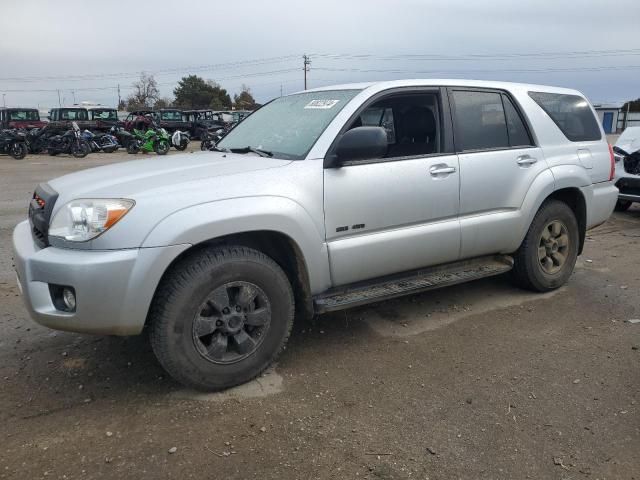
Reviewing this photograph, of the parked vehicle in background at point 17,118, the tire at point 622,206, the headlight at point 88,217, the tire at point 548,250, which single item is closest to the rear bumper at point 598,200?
the tire at point 548,250

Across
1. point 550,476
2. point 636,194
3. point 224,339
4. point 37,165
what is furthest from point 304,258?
point 37,165

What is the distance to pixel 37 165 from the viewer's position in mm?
18125

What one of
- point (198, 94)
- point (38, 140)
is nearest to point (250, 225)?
point (38, 140)

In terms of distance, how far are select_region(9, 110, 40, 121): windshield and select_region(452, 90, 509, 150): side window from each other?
28.4 metres

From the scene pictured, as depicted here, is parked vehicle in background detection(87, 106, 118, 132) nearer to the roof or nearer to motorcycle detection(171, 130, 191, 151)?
motorcycle detection(171, 130, 191, 151)

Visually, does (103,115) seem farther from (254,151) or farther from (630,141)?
(254,151)

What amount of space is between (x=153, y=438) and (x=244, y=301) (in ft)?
2.79

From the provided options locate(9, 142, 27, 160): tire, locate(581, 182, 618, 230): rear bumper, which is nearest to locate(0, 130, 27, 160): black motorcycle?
locate(9, 142, 27, 160): tire

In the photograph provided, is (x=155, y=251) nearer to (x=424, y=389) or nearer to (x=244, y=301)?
(x=244, y=301)

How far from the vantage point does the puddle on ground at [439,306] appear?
13.6 ft

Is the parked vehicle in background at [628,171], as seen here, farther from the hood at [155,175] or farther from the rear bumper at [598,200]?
the hood at [155,175]

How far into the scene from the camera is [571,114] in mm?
4930

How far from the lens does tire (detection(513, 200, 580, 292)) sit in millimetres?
4633

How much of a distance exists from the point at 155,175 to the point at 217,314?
0.90 m
